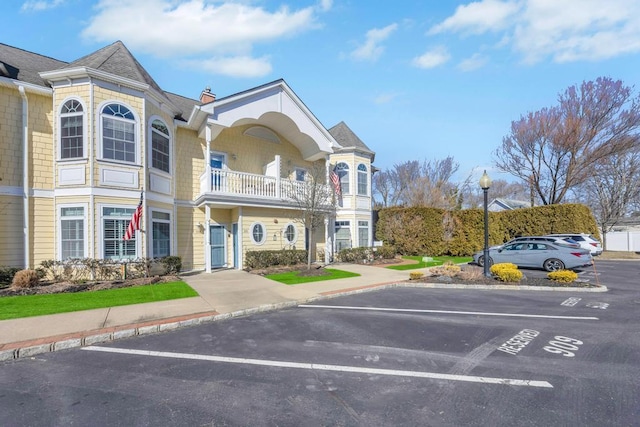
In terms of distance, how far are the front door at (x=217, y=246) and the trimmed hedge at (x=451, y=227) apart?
11.9 metres

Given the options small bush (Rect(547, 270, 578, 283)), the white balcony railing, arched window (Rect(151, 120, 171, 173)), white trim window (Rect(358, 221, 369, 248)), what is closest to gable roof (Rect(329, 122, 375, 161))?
white trim window (Rect(358, 221, 369, 248))

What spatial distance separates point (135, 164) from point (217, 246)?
5321 mm

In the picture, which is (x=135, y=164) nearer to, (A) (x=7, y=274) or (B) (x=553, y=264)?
(A) (x=7, y=274)

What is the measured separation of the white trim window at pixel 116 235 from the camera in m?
11.7

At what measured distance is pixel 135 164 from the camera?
492 inches

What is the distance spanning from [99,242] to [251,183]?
6709 millimetres

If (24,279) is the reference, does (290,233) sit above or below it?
above

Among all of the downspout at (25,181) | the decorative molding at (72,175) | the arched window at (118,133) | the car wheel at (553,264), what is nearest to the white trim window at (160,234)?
the arched window at (118,133)

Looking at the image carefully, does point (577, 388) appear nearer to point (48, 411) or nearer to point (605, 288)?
Result: point (48, 411)

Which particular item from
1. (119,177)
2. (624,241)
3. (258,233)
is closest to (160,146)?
(119,177)

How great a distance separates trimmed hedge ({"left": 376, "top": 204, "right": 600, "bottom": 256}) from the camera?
2220cm

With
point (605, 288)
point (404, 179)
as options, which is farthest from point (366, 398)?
point (404, 179)

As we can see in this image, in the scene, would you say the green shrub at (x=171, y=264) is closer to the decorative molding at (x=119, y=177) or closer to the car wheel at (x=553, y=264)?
the decorative molding at (x=119, y=177)

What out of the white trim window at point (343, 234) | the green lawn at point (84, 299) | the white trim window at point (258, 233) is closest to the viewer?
the green lawn at point (84, 299)
